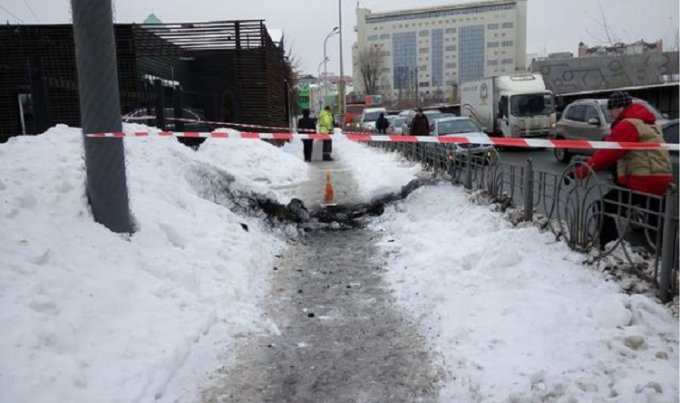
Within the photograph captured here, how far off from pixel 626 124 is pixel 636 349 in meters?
2.48

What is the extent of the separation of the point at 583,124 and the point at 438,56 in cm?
10404

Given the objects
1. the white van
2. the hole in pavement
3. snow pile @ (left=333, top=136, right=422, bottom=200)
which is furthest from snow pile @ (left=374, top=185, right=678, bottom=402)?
the white van

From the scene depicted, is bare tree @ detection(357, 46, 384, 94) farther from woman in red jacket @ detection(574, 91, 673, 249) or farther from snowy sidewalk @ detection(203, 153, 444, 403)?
woman in red jacket @ detection(574, 91, 673, 249)

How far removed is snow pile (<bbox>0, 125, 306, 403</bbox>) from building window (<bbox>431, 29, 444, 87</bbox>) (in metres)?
113

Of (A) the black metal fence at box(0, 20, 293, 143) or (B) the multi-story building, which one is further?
(B) the multi-story building

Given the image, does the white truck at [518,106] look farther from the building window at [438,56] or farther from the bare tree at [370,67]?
the building window at [438,56]

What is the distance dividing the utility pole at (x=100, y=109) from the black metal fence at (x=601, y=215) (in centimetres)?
461

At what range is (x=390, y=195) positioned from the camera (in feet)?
35.8

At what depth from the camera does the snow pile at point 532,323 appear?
3.43 metres

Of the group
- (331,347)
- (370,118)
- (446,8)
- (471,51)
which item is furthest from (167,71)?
(446,8)

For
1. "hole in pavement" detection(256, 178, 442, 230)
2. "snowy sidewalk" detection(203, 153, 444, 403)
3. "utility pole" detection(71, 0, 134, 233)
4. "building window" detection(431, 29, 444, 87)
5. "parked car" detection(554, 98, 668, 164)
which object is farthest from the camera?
"building window" detection(431, 29, 444, 87)

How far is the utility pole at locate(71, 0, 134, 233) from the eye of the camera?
17.7ft

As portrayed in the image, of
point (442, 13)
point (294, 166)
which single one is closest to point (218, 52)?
point (294, 166)

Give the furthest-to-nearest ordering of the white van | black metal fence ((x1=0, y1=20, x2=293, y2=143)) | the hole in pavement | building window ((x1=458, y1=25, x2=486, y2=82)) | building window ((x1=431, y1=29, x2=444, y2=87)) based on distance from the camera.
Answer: building window ((x1=431, y1=29, x2=444, y2=87)) < building window ((x1=458, y1=25, x2=486, y2=82)) < the white van < black metal fence ((x1=0, y1=20, x2=293, y2=143)) < the hole in pavement
